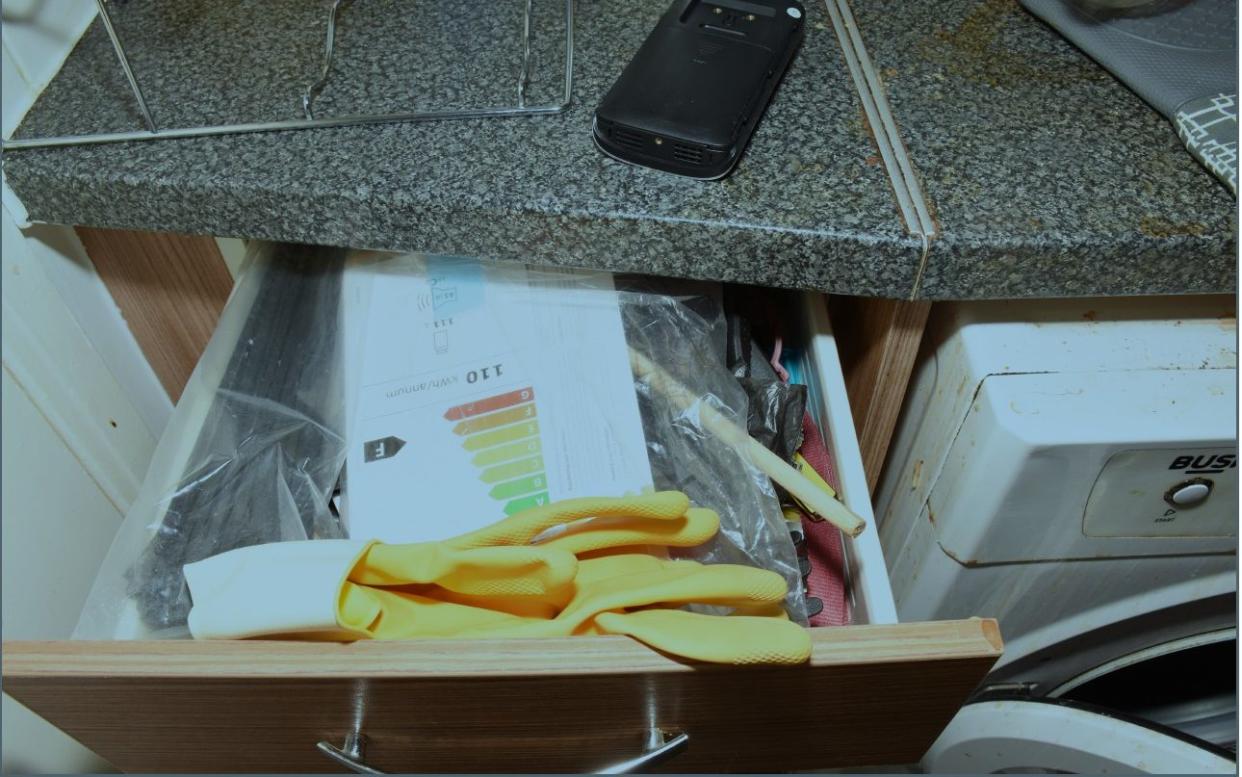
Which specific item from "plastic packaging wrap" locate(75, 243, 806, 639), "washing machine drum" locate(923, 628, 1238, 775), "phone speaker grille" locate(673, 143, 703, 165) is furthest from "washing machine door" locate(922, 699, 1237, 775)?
"phone speaker grille" locate(673, 143, 703, 165)

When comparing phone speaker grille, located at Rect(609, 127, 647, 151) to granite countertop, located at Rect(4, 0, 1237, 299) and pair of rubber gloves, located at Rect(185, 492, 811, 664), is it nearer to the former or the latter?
granite countertop, located at Rect(4, 0, 1237, 299)

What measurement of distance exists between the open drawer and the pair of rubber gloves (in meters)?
0.02

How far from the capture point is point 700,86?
0.59 meters

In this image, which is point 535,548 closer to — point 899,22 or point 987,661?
point 987,661

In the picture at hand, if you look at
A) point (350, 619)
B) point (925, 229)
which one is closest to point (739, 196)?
point (925, 229)

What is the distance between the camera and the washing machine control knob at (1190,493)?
22.4 inches

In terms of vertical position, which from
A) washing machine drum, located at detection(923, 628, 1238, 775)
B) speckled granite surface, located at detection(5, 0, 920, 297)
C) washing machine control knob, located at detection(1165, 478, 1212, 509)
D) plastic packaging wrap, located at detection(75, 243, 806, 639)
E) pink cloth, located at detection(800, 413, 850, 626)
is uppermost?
speckled granite surface, located at detection(5, 0, 920, 297)

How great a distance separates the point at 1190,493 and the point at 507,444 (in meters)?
0.42

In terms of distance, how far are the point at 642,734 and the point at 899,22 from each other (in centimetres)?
52

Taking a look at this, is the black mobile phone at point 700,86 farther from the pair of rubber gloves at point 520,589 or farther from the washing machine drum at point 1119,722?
the washing machine drum at point 1119,722

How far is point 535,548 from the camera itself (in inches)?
18.5

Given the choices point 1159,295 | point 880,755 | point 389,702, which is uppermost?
point 1159,295

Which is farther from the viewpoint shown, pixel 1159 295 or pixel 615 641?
pixel 1159 295

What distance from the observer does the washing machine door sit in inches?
25.0
